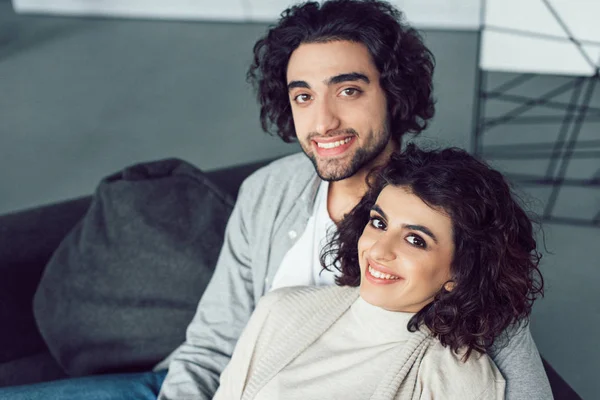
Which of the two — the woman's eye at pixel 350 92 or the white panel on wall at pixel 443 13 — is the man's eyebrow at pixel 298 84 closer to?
the woman's eye at pixel 350 92

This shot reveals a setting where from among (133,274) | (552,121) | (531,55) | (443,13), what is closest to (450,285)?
(133,274)

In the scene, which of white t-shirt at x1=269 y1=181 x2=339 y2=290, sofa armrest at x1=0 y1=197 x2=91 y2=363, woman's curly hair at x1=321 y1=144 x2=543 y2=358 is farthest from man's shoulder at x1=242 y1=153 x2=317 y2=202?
sofa armrest at x1=0 y1=197 x2=91 y2=363

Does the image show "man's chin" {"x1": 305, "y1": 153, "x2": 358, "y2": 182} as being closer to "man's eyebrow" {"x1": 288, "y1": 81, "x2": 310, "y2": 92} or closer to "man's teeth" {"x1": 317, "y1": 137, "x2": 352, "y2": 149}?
"man's teeth" {"x1": 317, "y1": 137, "x2": 352, "y2": 149}

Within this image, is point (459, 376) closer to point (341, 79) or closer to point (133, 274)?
point (341, 79)

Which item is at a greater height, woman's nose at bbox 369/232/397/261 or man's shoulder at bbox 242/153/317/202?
woman's nose at bbox 369/232/397/261

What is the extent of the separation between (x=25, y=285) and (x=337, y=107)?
1.11 metres

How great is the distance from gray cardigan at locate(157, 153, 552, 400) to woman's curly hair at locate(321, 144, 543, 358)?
19.6 inches

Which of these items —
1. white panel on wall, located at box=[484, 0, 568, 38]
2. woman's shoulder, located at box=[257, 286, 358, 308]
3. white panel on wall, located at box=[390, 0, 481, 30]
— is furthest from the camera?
white panel on wall, located at box=[390, 0, 481, 30]

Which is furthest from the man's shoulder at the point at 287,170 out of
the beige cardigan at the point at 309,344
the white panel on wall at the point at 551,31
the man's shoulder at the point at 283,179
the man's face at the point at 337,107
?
the white panel on wall at the point at 551,31

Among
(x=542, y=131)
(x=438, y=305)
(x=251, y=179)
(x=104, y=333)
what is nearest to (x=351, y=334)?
(x=438, y=305)

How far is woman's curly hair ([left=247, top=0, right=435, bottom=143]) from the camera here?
1.79 metres

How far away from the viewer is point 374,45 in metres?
1.80

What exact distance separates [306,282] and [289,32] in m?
0.69

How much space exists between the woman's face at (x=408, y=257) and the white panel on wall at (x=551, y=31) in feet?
8.47
